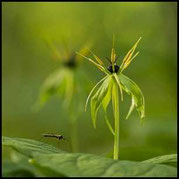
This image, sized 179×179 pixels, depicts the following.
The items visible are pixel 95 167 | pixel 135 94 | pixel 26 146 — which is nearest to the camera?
pixel 95 167

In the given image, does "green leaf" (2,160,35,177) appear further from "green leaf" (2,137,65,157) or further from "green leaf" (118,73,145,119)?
"green leaf" (118,73,145,119)

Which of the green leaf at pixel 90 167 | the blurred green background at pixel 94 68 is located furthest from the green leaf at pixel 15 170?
the blurred green background at pixel 94 68

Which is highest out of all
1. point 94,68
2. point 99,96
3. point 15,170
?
point 94,68

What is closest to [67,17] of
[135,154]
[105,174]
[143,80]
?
[143,80]

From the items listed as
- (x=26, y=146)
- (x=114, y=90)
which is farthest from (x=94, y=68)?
(x=26, y=146)

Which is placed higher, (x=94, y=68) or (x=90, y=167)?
(x=94, y=68)

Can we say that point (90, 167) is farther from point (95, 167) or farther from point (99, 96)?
point (99, 96)
